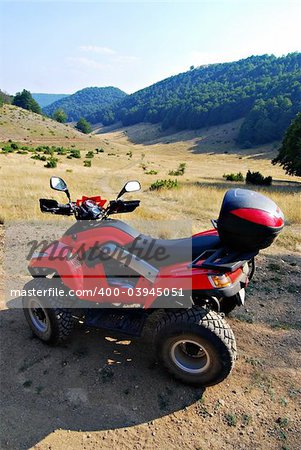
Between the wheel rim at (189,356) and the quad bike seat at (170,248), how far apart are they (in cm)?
94

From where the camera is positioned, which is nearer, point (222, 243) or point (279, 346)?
point (222, 243)

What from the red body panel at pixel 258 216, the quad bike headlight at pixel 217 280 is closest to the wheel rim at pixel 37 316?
the quad bike headlight at pixel 217 280

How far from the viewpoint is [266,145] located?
286 feet

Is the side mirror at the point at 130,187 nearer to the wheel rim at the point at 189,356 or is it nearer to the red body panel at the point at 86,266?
the red body panel at the point at 86,266

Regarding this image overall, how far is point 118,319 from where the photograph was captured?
4.08 metres

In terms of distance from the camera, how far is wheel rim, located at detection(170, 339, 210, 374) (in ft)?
12.1

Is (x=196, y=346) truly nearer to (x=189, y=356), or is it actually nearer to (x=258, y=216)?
(x=189, y=356)

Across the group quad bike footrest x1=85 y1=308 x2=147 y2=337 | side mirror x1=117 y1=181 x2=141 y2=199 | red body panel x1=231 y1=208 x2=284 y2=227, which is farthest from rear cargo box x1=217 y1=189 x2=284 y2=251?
quad bike footrest x1=85 y1=308 x2=147 y2=337

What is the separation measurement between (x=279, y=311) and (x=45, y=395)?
148 inches

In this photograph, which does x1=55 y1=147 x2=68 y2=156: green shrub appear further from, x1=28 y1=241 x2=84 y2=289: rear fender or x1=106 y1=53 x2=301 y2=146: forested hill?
x1=106 y1=53 x2=301 y2=146: forested hill

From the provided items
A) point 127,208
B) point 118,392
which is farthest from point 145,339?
point 127,208

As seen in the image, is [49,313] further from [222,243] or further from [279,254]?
[279,254]

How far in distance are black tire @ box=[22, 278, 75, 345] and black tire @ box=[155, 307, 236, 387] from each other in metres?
1.26

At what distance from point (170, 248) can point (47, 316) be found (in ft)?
5.95
